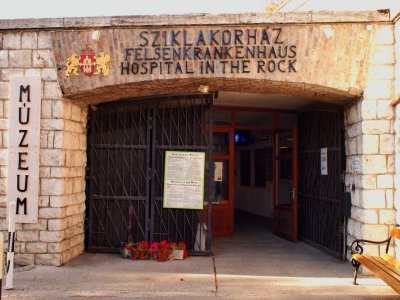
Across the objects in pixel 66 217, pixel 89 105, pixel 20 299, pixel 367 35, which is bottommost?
pixel 20 299

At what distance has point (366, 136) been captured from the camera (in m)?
5.99

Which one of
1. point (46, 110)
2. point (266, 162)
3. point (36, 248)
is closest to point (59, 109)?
point (46, 110)

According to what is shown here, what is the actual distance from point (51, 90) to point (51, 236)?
223 centimetres

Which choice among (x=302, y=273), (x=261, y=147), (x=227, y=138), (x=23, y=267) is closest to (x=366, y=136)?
(x=302, y=273)

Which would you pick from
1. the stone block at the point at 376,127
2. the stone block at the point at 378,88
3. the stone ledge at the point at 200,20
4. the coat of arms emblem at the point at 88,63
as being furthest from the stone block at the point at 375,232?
the coat of arms emblem at the point at 88,63

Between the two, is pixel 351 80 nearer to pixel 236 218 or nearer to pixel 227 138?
pixel 227 138

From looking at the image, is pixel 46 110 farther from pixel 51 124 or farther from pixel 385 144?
pixel 385 144

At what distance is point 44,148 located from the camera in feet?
21.0

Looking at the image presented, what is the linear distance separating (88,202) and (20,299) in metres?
2.63

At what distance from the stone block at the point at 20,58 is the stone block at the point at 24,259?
9.49 ft

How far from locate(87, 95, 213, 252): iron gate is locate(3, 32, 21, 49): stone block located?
1671 mm

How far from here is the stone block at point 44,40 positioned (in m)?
6.38

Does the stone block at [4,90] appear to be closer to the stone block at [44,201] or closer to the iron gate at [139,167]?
the iron gate at [139,167]

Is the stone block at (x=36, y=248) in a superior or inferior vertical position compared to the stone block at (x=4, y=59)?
inferior
